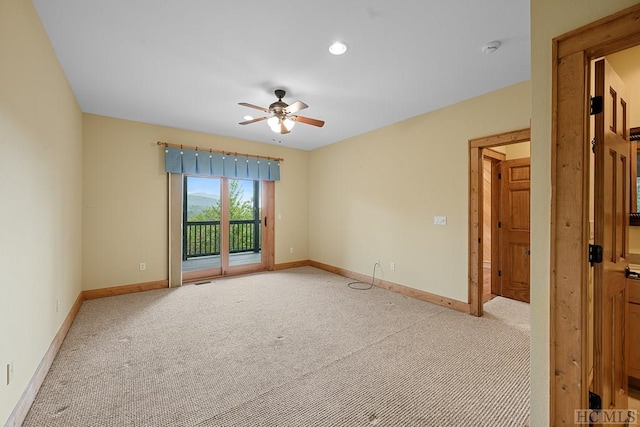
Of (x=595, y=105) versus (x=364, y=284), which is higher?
(x=595, y=105)

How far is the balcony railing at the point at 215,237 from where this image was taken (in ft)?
17.0

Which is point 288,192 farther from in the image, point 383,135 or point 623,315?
point 623,315

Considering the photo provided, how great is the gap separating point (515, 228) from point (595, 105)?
10.7 feet

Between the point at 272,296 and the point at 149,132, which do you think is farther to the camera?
the point at 149,132

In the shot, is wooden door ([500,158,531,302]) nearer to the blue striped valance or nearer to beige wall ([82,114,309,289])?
the blue striped valance

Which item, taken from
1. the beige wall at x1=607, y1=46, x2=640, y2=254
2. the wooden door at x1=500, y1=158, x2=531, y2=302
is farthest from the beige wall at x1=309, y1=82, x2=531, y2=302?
the wooden door at x1=500, y1=158, x2=531, y2=302

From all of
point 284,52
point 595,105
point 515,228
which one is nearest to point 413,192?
point 515,228

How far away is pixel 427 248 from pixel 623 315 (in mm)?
2269

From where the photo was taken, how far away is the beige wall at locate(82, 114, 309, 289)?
158 inches

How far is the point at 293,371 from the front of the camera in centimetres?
219

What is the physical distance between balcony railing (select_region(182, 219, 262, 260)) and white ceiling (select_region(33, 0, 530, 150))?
2216 millimetres

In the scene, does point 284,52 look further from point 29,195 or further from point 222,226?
point 222,226

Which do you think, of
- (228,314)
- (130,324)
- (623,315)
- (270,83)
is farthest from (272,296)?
(623,315)

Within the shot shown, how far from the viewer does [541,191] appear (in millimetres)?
1412
